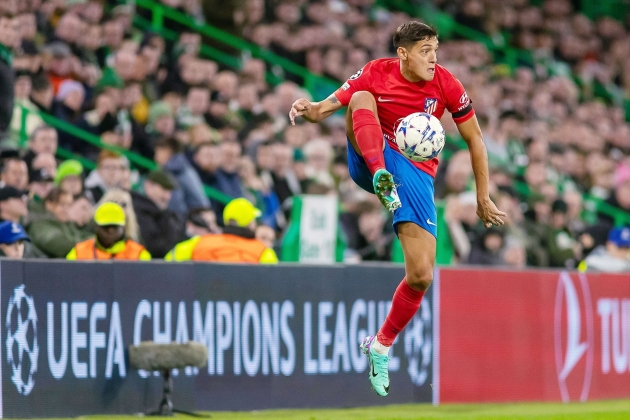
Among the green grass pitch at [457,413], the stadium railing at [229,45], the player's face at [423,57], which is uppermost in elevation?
the stadium railing at [229,45]

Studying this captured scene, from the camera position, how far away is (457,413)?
36.9 ft

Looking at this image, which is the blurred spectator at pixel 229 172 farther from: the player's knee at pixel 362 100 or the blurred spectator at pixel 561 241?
the player's knee at pixel 362 100

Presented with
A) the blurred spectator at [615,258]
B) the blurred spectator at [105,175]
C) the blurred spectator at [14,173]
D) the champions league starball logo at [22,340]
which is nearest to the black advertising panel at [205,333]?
the champions league starball logo at [22,340]

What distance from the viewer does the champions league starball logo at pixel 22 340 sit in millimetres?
9320

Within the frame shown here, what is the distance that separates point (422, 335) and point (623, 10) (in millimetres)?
15610

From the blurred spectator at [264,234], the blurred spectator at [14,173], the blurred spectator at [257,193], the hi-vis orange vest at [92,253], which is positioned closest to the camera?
the hi-vis orange vest at [92,253]

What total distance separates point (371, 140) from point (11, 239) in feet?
11.1

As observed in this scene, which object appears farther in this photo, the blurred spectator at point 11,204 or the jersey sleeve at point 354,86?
the blurred spectator at point 11,204

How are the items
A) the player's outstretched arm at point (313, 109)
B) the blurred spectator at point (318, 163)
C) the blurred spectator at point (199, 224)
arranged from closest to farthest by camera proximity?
the player's outstretched arm at point (313, 109)
the blurred spectator at point (199, 224)
the blurred spectator at point (318, 163)

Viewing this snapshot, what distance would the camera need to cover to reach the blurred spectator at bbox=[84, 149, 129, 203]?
1220cm

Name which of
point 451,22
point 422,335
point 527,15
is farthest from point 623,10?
point 422,335

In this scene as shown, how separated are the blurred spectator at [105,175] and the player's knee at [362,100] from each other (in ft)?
14.0

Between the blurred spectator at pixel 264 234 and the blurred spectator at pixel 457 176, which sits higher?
the blurred spectator at pixel 457 176

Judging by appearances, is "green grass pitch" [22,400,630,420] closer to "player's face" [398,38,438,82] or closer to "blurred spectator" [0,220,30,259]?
"blurred spectator" [0,220,30,259]
